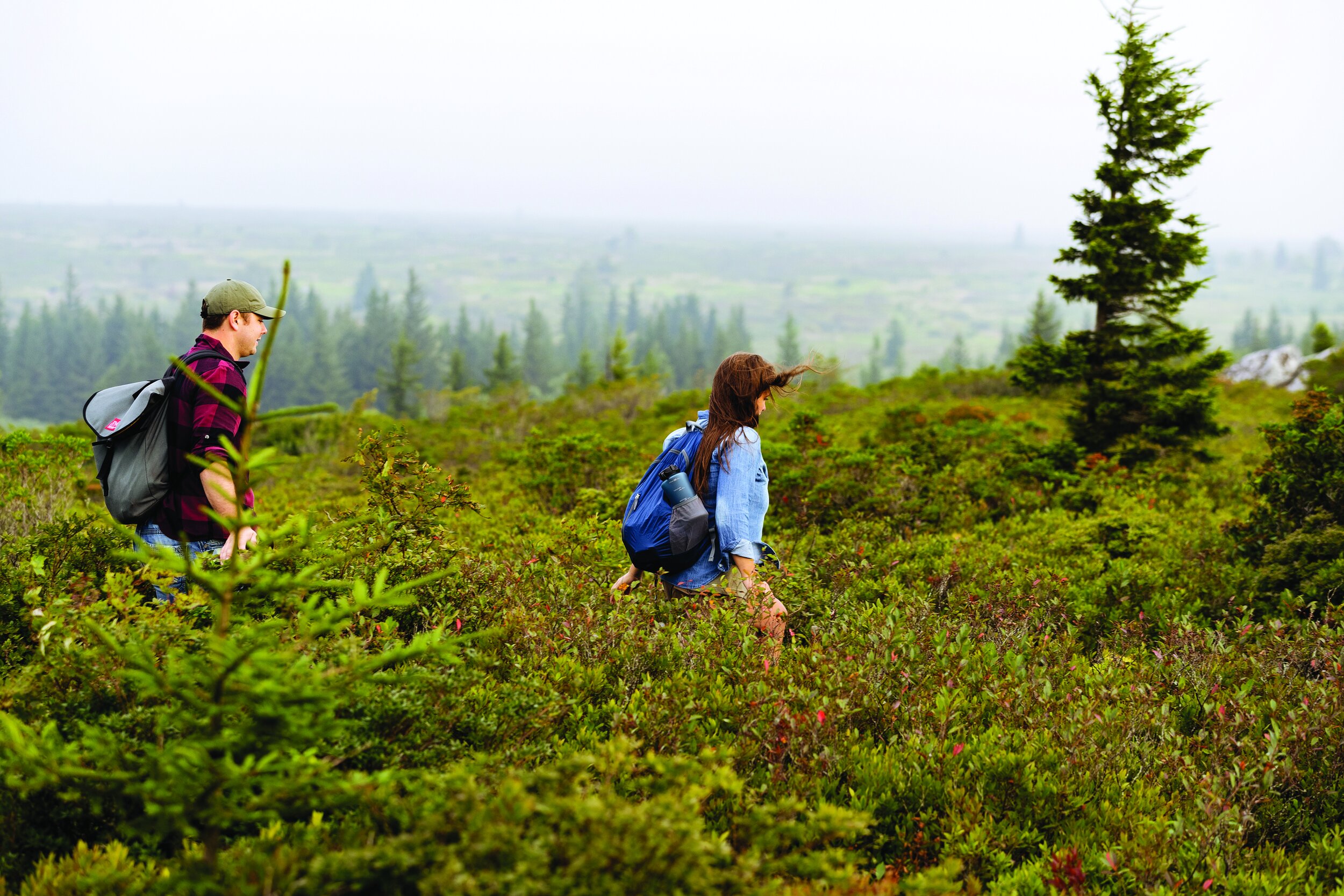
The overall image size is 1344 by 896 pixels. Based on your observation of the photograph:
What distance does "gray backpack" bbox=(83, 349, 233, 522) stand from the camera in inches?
136

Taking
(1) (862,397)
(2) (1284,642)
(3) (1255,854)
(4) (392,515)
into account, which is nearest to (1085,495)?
(2) (1284,642)

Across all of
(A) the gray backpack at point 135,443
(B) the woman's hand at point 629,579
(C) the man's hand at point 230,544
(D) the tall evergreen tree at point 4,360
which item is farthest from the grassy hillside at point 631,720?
(D) the tall evergreen tree at point 4,360

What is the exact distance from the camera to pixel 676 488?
3.76 m

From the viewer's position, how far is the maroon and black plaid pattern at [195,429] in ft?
11.1

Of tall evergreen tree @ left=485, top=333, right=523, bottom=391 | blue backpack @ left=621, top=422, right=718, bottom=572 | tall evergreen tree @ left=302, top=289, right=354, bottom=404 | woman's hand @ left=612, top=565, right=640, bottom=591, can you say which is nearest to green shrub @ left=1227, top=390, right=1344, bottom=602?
blue backpack @ left=621, top=422, right=718, bottom=572

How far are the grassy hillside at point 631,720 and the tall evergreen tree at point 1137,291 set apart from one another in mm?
4442

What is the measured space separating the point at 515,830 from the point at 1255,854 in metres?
2.78

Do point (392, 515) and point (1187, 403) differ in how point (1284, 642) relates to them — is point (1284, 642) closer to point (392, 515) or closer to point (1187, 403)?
point (392, 515)

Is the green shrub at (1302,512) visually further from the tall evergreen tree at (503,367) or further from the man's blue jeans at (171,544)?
the tall evergreen tree at (503,367)

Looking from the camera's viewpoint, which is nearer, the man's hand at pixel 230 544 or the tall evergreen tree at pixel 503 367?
the man's hand at pixel 230 544

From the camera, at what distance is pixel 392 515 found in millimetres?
4363

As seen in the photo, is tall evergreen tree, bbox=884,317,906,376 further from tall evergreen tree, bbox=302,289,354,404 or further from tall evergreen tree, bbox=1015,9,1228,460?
tall evergreen tree, bbox=1015,9,1228,460

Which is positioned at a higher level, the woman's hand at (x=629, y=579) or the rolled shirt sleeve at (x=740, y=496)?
the rolled shirt sleeve at (x=740, y=496)

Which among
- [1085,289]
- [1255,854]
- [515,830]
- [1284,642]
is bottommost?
[1255,854]
